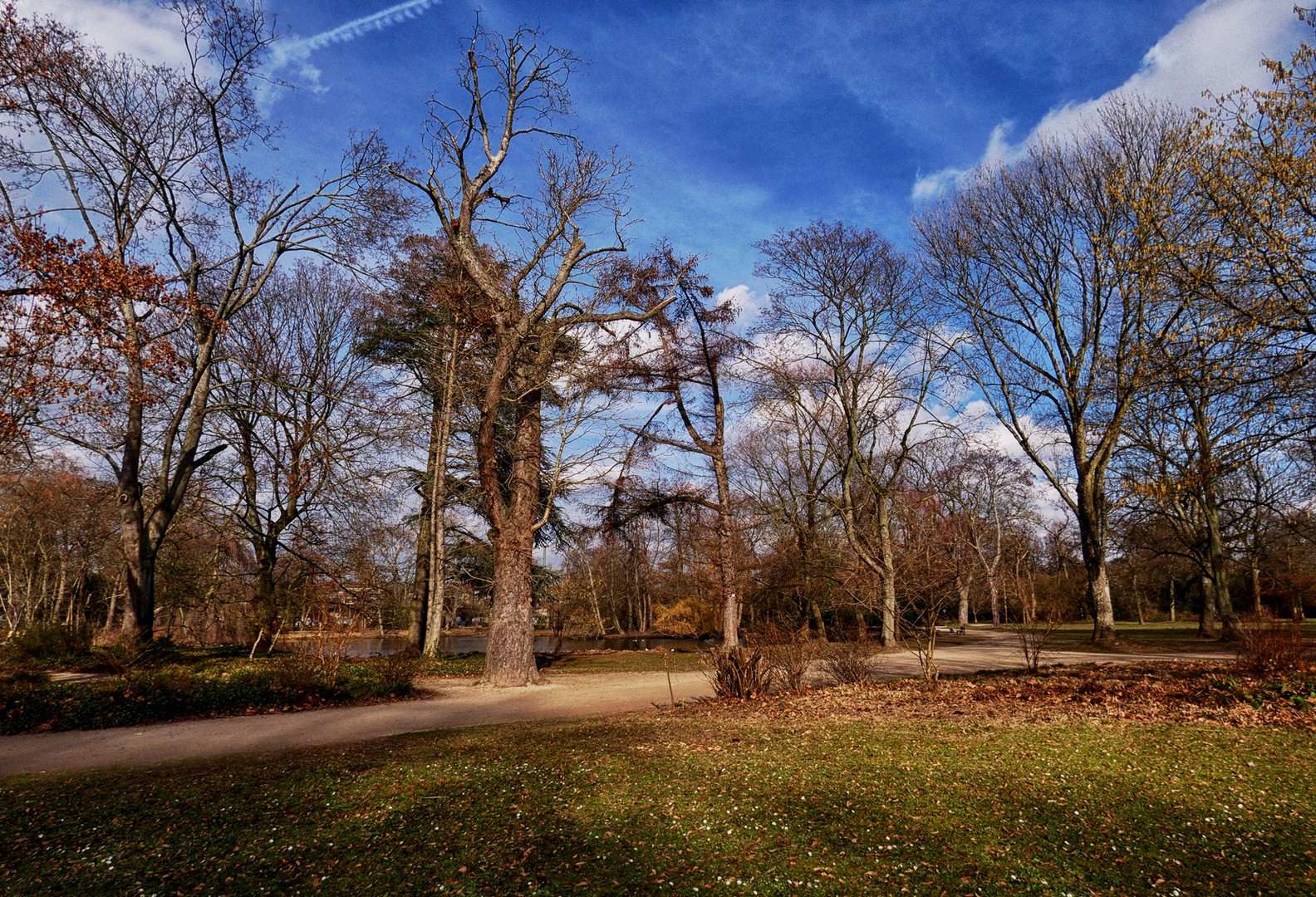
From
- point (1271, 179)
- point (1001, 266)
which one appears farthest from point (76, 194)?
point (1001, 266)

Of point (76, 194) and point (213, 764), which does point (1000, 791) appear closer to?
point (213, 764)

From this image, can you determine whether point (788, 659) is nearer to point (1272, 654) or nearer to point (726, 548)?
point (1272, 654)

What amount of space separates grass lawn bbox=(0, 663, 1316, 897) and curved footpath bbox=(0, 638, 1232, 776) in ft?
4.22

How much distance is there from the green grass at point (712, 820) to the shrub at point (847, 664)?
437 centimetres

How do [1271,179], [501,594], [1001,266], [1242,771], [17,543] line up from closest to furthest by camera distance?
[1242,771] < [1271,179] < [501,594] < [1001,266] < [17,543]

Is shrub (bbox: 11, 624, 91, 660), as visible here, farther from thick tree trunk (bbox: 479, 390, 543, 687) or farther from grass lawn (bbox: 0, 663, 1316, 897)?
grass lawn (bbox: 0, 663, 1316, 897)

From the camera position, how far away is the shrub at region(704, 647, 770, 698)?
10.0 meters

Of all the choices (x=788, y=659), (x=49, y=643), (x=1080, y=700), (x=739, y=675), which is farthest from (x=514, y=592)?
(x=49, y=643)

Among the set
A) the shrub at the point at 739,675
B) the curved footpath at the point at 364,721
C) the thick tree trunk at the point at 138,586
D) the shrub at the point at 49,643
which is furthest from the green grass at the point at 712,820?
the shrub at the point at 49,643

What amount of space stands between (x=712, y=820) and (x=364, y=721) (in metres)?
7.21

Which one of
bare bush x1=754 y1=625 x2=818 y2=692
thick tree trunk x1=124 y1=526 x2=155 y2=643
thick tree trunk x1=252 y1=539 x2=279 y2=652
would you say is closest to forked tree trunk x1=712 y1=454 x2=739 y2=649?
bare bush x1=754 y1=625 x2=818 y2=692

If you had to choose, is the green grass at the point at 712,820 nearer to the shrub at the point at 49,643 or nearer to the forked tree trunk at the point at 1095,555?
the shrub at the point at 49,643

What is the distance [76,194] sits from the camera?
1397 centimetres

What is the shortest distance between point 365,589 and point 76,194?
10.4 m
